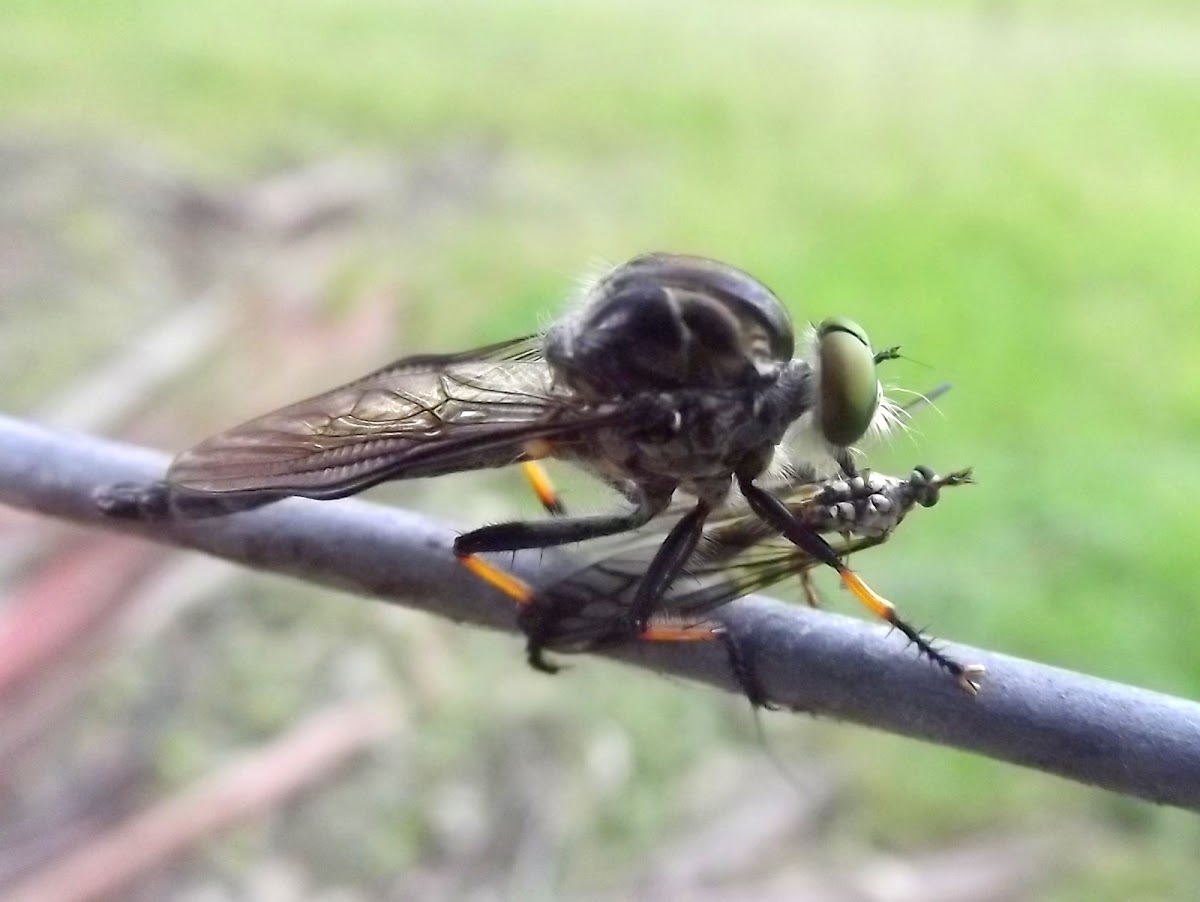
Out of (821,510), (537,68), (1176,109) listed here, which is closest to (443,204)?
(537,68)

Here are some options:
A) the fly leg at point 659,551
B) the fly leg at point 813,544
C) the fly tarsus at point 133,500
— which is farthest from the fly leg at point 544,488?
the fly tarsus at point 133,500

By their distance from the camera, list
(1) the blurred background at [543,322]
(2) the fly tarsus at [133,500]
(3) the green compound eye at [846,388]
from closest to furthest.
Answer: (2) the fly tarsus at [133,500]
(3) the green compound eye at [846,388]
(1) the blurred background at [543,322]

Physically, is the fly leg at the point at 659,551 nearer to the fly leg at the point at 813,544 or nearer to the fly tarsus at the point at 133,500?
the fly leg at the point at 813,544

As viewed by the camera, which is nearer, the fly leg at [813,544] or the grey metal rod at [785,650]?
the grey metal rod at [785,650]

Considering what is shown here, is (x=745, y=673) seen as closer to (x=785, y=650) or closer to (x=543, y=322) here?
(x=785, y=650)

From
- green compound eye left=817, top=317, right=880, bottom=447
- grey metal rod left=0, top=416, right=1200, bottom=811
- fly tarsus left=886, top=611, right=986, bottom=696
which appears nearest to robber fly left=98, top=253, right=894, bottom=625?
green compound eye left=817, top=317, right=880, bottom=447

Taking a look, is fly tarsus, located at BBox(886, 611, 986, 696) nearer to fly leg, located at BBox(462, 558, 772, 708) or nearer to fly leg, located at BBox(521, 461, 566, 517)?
fly leg, located at BBox(462, 558, 772, 708)

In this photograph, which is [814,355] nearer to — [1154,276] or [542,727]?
[542,727]
